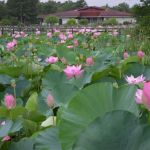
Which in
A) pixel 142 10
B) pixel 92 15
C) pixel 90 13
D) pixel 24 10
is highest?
pixel 142 10

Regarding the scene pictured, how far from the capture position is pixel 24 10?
44062 mm

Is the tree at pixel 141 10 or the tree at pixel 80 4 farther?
the tree at pixel 80 4

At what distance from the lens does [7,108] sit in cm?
114

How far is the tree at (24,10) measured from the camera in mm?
43750

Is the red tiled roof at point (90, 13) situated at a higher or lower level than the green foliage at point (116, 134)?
lower

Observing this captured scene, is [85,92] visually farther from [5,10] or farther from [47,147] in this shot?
[5,10]

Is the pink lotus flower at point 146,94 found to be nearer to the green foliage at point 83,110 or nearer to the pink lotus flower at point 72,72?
the green foliage at point 83,110

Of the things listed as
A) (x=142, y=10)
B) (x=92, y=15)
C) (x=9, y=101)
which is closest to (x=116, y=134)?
(x=9, y=101)

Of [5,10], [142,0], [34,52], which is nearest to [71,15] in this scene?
[5,10]

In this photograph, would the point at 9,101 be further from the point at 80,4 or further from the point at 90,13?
the point at 80,4

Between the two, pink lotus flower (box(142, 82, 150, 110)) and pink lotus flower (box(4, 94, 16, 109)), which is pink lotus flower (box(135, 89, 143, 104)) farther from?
pink lotus flower (box(4, 94, 16, 109))

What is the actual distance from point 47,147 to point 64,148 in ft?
0.16

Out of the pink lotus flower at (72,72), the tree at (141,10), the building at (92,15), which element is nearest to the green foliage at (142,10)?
the tree at (141,10)

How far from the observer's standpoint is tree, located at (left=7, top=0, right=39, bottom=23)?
4375 cm
